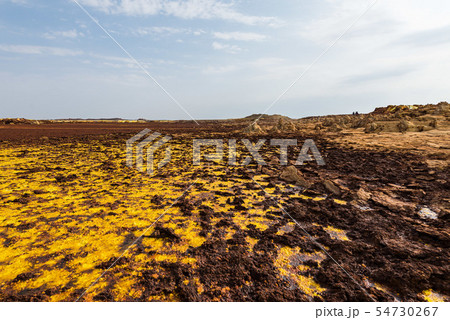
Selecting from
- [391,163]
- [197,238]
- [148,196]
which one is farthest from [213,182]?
[391,163]

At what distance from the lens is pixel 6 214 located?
176 inches

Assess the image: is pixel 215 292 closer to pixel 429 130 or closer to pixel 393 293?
pixel 393 293

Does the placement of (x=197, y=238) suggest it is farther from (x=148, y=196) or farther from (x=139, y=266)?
(x=148, y=196)

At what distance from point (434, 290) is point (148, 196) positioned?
18.1ft

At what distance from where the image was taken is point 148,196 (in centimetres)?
570

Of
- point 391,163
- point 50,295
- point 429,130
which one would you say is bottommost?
point 50,295

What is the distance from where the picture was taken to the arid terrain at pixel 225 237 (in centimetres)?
261

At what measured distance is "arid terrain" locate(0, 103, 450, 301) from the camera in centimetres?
261

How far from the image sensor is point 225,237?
3756mm

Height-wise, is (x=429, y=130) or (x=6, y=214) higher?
(x=429, y=130)

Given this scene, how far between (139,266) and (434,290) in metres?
3.72

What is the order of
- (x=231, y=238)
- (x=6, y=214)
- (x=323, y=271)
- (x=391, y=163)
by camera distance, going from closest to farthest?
(x=323, y=271), (x=231, y=238), (x=6, y=214), (x=391, y=163)

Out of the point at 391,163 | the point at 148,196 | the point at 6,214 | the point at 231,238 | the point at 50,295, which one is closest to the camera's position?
the point at 50,295

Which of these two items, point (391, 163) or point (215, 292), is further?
point (391, 163)
